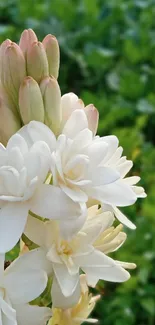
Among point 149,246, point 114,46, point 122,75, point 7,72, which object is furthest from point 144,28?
point 7,72

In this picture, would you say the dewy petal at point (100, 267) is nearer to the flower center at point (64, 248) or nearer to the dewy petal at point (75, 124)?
the flower center at point (64, 248)

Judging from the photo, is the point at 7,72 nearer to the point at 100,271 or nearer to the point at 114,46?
the point at 100,271

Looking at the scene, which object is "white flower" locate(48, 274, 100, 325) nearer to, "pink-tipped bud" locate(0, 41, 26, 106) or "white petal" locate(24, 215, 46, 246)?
"white petal" locate(24, 215, 46, 246)

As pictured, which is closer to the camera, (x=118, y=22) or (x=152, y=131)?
(x=152, y=131)

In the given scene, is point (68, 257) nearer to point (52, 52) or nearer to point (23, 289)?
point (23, 289)

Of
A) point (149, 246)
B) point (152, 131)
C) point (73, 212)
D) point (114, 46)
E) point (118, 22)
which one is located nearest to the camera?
point (73, 212)

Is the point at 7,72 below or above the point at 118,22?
above

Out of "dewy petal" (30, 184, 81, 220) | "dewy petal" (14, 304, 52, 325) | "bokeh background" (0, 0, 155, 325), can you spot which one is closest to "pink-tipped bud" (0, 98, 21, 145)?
"dewy petal" (30, 184, 81, 220)

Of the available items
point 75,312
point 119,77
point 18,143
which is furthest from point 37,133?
point 119,77
